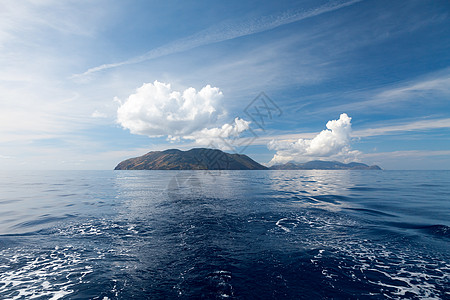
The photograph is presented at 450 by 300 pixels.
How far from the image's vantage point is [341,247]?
47.5 feet

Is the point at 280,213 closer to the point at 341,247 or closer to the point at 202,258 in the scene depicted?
the point at 341,247

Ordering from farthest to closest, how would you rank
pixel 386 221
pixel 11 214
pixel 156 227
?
pixel 11 214
pixel 386 221
pixel 156 227

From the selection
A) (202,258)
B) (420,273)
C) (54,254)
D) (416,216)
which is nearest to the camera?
(420,273)

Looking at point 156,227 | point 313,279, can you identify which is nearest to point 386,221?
point 313,279

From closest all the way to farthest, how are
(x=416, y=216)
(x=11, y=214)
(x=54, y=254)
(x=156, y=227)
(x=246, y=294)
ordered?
(x=246, y=294) → (x=54, y=254) → (x=156, y=227) → (x=416, y=216) → (x=11, y=214)

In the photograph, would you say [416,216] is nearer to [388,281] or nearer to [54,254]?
[388,281]

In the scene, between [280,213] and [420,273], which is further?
[280,213]

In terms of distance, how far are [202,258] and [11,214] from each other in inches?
1158

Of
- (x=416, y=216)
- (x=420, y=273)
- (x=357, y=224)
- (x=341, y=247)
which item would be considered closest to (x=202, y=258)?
(x=341, y=247)

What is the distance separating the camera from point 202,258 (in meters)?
12.7

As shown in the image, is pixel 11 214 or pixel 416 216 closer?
pixel 416 216

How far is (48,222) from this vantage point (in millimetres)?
21609

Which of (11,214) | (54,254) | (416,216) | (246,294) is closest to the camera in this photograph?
(246,294)

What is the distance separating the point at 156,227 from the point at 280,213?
14.6m
